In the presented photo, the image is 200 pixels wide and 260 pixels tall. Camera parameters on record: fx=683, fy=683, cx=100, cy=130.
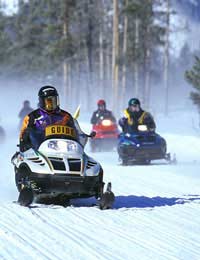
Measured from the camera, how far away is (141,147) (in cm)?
1798

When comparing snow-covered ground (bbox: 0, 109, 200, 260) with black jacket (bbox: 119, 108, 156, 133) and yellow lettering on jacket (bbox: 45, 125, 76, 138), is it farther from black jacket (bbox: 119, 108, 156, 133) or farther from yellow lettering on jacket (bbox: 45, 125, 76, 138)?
black jacket (bbox: 119, 108, 156, 133)

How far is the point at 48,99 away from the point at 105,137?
45.6ft

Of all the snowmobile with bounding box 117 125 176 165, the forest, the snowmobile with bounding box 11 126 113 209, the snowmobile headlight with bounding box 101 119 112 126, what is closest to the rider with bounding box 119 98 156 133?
the snowmobile with bounding box 117 125 176 165

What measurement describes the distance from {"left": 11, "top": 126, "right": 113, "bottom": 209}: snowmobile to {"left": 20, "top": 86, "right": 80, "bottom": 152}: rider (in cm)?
15

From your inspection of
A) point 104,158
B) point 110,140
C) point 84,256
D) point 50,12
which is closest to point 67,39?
point 50,12

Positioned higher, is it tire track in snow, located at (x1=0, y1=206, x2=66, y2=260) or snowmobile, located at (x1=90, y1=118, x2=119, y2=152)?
tire track in snow, located at (x1=0, y1=206, x2=66, y2=260)

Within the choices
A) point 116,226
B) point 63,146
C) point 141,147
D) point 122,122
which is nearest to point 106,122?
point 122,122

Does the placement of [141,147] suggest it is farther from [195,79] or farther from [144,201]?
[195,79]

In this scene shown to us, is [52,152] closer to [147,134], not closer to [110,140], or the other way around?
[147,134]

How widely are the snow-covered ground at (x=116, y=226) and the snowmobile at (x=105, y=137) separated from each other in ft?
35.5

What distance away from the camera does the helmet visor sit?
10383mm

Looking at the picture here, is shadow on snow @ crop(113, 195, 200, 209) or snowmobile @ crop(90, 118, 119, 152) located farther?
snowmobile @ crop(90, 118, 119, 152)

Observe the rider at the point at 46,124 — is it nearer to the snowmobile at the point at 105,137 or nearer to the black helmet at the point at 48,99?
the black helmet at the point at 48,99

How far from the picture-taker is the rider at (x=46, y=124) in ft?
33.2
